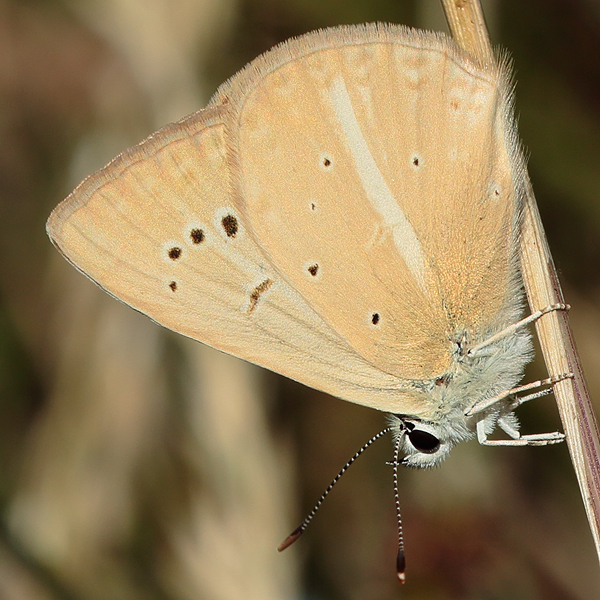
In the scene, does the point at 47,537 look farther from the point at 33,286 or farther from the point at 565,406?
the point at 565,406

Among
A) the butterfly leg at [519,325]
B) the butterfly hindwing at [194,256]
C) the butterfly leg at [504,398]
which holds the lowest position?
the butterfly leg at [504,398]

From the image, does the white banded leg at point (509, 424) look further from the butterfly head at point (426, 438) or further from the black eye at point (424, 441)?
the black eye at point (424, 441)

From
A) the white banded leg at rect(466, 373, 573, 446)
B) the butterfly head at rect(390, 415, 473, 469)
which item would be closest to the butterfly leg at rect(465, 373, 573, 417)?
the white banded leg at rect(466, 373, 573, 446)

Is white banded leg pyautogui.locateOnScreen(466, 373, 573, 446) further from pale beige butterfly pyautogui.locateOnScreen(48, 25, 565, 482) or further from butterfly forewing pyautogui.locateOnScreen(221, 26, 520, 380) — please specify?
butterfly forewing pyautogui.locateOnScreen(221, 26, 520, 380)

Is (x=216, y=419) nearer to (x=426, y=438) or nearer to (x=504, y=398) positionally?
(x=426, y=438)

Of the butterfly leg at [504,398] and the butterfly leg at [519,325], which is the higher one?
the butterfly leg at [519,325]

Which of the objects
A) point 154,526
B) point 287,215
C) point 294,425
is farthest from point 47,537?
point 287,215

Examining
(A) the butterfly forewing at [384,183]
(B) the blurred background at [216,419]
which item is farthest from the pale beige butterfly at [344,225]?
(B) the blurred background at [216,419]
